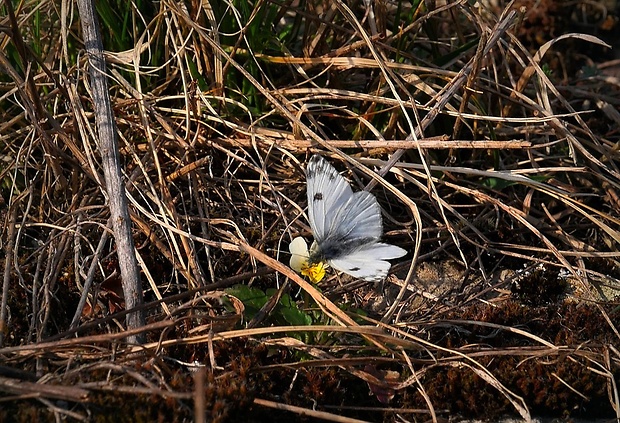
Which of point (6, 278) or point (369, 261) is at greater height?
point (369, 261)

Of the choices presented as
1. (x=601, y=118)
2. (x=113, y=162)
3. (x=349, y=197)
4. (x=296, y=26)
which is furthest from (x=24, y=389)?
(x=601, y=118)

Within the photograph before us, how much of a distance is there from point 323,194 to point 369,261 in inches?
13.2

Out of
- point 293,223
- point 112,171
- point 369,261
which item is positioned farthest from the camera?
point 293,223

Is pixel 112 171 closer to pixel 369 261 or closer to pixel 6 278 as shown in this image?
pixel 6 278

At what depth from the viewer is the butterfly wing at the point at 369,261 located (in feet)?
8.47

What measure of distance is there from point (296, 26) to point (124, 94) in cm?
95

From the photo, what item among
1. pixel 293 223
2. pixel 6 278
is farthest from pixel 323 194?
pixel 6 278

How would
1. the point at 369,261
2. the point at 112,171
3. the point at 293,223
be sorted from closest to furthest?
1. the point at 369,261
2. the point at 112,171
3. the point at 293,223

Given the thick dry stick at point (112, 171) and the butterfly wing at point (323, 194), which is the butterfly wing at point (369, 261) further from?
the thick dry stick at point (112, 171)

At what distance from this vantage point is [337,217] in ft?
9.37

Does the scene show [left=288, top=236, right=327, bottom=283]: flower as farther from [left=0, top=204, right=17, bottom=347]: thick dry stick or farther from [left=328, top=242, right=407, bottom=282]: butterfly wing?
[left=0, top=204, right=17, bottom=347]: thick dry stick

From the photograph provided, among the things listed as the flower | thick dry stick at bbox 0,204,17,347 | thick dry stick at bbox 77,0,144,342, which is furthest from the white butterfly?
thick dry stick at bbox 0,204,17,347

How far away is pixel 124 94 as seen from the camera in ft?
11.9

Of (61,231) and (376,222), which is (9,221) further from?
(376,222)
